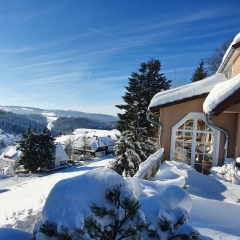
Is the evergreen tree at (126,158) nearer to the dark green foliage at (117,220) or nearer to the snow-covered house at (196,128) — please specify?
the snow-covered house at (196,128)

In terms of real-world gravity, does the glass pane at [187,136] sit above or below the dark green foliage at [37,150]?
above

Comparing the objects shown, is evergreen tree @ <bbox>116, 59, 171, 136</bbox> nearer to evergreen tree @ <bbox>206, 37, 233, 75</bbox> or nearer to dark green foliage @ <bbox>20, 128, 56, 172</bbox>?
evergreen tree @ <bbox>206, 37, 233, 75</bbox>

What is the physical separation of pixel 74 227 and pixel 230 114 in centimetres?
806

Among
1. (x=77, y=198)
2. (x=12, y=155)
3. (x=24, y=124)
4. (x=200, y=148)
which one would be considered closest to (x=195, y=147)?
(x=200, y=148)

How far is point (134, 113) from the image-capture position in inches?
791

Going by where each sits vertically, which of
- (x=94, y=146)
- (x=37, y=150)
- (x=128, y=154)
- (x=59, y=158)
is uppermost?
(x=128, y=154)

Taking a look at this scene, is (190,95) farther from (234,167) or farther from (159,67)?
(159,67)

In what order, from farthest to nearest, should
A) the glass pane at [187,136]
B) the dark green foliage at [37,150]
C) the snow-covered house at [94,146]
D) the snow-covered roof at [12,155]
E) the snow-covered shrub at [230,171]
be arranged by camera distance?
the snow-covered house at [94,146], the snow-covered roof at [12,155], the dark green foliage at [37,150], the glass pane at [187,136], the snow-covered shrub at [230,171]

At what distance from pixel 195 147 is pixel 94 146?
190 ft

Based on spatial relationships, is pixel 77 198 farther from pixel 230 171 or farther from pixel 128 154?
pixel 128 154

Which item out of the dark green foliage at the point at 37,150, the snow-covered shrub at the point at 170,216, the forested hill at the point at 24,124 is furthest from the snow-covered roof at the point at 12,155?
the forested hill at the point at 24,124

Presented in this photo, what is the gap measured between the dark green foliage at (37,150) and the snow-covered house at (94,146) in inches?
902

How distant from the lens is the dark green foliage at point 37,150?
36.9m

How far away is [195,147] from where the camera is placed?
8.68m
